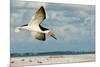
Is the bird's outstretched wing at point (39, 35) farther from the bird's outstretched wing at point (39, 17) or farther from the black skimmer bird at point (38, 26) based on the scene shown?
the bird's outstretched wing at point (39, 17)

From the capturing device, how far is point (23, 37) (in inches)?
90.7

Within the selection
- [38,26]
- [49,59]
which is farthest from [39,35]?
[49,59]

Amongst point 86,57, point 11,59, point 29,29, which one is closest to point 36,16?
point 29,29

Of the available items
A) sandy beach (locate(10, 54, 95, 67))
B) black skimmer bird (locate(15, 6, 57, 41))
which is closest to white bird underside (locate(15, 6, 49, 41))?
black skimmer bird (locate(15, 6, 57, 41))

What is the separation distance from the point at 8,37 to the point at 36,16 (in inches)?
14.8

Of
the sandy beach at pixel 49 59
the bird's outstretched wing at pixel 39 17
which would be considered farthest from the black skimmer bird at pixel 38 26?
the sandy beach at pixel 49 59

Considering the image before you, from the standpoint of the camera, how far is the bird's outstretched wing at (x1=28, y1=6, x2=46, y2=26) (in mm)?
2348

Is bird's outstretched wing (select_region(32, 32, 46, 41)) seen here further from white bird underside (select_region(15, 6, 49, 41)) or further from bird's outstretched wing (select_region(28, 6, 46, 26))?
bird's outstretched wing (select_region(28, 6, 46, 26))

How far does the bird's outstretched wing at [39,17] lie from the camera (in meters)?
2.35

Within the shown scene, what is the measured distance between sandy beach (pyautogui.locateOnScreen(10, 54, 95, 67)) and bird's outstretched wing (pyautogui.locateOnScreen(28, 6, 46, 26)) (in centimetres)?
38

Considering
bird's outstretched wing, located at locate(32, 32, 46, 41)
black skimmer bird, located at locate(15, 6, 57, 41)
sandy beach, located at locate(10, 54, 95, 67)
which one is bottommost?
sandy beach, located at locate(10, 54, 95, 67)

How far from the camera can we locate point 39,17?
237cm

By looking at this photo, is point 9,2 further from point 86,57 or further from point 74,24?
point 86,57

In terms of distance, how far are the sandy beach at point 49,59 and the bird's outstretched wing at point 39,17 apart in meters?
0.38
